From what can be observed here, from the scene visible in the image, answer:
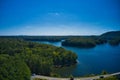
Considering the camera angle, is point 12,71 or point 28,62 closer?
point 12,71

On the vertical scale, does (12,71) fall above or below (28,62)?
above

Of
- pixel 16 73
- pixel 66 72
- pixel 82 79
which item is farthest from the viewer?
pixel 66 72

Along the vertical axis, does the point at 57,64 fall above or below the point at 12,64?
below

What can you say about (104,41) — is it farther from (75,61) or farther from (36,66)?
(36,66)

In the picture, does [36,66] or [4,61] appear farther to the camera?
[36,66]

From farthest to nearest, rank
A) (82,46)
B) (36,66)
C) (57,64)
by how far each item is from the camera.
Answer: (82,46) → (57,64) → (36,66)

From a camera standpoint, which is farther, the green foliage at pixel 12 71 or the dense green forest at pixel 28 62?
the dense green forest at pixel 28 62

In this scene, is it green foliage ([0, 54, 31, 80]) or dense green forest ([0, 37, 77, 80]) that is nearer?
green foliage ([0, 54, 31, 80])

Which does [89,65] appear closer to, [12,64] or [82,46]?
[12,64]

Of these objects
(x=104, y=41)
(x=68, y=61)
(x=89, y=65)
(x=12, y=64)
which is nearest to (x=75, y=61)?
(x=68, y=61)
